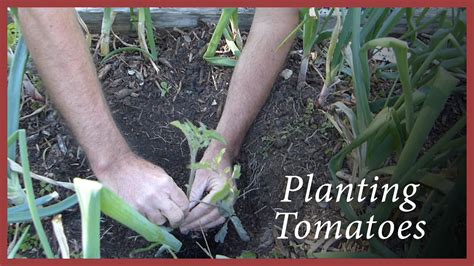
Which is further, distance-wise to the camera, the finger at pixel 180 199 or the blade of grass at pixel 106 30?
the blade of grass at pixel 106 30

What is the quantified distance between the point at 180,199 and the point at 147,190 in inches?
2.4

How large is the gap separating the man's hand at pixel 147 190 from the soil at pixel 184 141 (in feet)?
0.30

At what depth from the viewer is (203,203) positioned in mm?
1112

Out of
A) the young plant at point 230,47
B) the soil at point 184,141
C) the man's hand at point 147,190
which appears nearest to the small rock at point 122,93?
the soil at point 184,141

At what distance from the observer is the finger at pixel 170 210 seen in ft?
3.55

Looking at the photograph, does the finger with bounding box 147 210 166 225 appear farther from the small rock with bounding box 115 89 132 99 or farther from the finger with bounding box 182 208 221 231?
the small rock with bounding box 115 89 132 99

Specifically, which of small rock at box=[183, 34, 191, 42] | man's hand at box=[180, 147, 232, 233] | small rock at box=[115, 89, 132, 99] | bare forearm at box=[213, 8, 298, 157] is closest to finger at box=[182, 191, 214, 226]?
man's hand at box=[180, 147, 232, 233]

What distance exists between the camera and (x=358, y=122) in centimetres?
110

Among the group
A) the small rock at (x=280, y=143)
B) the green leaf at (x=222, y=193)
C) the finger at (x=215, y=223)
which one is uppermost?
the small rock at (x=280, y=143)

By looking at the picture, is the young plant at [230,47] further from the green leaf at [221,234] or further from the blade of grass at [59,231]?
the blade of grass at [59,231]

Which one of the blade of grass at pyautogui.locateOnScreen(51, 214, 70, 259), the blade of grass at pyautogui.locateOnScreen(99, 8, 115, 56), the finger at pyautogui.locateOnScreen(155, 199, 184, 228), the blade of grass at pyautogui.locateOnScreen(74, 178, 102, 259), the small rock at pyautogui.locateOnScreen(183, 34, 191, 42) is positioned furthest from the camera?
the small rock at pyautogui.locateOnScreen(183, 34, 191, 42)

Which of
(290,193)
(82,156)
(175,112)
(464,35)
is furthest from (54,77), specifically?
(464,35)

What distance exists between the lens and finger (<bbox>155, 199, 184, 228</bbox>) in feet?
3.55

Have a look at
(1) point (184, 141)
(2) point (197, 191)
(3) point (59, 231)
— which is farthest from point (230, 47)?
(3) point (59, 231)
